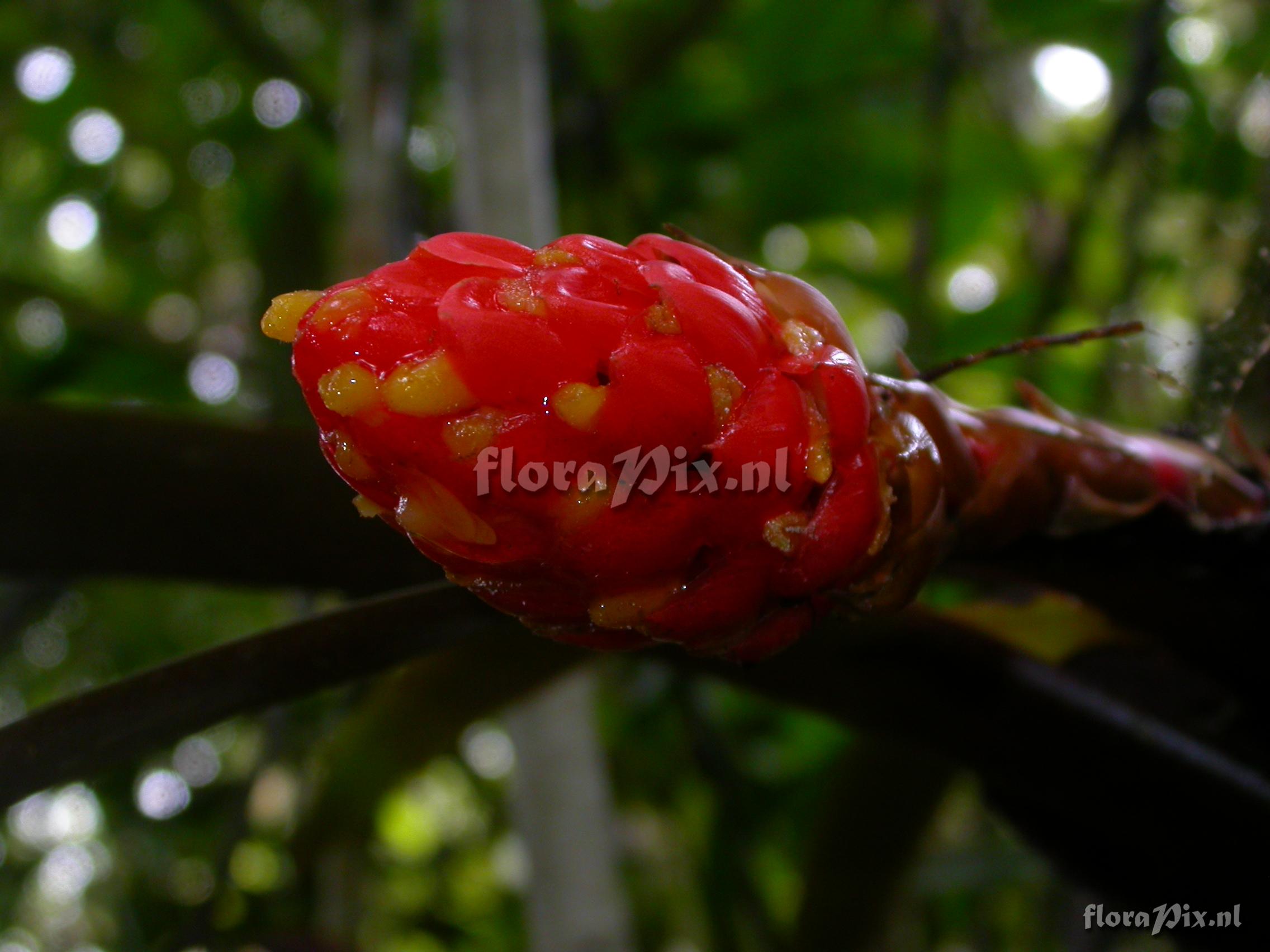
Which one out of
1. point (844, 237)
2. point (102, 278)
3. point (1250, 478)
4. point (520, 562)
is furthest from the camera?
point (102, 278)

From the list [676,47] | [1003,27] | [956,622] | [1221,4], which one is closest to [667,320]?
[956,622]

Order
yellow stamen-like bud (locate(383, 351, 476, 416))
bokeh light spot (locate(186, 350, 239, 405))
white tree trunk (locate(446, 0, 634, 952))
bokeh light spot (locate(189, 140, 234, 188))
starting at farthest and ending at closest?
1. bokeh light spot (locate(189, 140, 234, 188))
2. bokeh light spot (locate(186, 350, 239, 405))
3. white tree trunk (locate(446, 0, 634, 952))
4. yellow stamen-like bud (locate(383, 351, 476, 416))

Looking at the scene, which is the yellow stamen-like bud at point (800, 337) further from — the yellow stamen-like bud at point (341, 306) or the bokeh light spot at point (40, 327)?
the bokeh light spot at point (40, 327)

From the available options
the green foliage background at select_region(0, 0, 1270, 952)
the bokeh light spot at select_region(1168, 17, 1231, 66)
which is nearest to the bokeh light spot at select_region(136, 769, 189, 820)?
the green foliage background at select_region(0, 0, 1270, 952)

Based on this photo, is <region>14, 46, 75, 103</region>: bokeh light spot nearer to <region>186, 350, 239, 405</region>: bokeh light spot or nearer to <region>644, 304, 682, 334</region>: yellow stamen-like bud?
<region>186, 350, 239, 405</region>: bokeh light spot

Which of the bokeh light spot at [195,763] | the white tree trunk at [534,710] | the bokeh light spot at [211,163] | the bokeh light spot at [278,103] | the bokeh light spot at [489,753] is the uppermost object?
the bokeh light spot at [278,103]

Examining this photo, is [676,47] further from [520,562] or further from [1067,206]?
[520,562]

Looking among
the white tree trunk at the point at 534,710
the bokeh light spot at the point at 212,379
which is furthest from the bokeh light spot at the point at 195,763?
the white tree trunk at the point at 534,710
